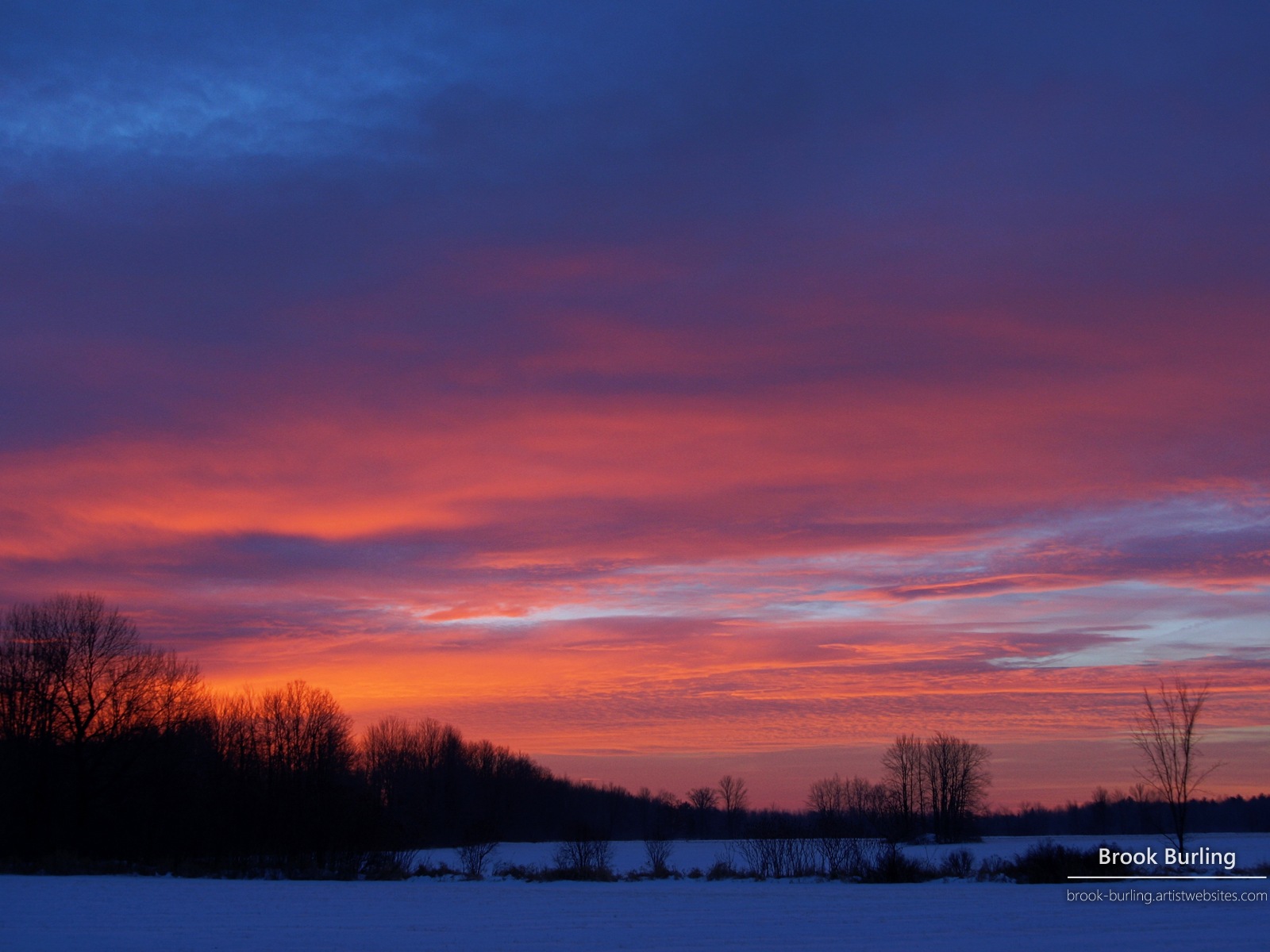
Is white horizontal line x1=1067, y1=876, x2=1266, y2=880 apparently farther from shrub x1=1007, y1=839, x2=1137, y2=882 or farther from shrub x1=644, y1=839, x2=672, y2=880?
shrub x1=644, y1=839, x2=672, y2=880

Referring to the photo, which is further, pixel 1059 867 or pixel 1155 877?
pixel 1059 867

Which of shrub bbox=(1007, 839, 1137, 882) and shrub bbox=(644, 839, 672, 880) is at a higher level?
shrub bbox=(1007, 839, 1137, 882)

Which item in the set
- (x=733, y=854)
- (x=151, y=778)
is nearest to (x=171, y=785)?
(x=151, y=778)

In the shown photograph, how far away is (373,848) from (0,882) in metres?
16.7

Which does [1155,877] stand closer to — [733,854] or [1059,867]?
[1059,867]

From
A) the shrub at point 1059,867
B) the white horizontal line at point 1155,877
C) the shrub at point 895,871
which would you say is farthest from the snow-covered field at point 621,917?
the shrub at point 1059,867

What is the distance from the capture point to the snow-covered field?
18.5 m

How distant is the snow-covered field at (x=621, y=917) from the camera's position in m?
18.5

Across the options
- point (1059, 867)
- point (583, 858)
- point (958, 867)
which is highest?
point (1059, 867)

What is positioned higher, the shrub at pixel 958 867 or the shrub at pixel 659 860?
the shrub at pixel 958 867

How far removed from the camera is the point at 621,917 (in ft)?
76.9

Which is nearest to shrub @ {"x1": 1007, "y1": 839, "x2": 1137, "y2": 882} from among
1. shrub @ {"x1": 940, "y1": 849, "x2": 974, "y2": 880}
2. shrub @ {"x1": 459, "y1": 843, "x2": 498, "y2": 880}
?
shrub @ {"x1": 940, "y1": 849, "x2": 974, "y2": 880}

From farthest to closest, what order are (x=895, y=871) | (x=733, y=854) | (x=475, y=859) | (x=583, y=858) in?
(x=733, y=854) → (x=475, y=859) → (x=583, y=858) → (x=895, y=871)

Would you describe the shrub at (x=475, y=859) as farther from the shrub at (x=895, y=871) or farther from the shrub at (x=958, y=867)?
the shrub at (x=958, y=867)
